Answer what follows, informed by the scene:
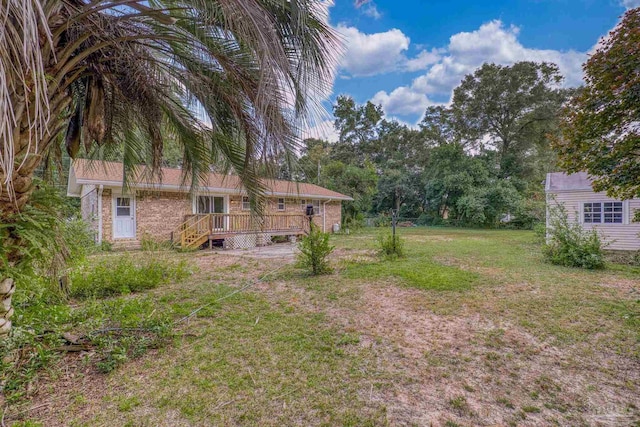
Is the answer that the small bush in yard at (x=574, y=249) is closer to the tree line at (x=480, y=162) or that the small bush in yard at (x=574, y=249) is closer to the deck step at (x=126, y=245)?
the tree line at (x=480, y=162)

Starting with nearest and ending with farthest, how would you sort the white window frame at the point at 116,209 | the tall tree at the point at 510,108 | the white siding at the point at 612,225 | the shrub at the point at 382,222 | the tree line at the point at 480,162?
the white siding at the point at 612,225, the white window frame at the point at 116,209, the tree line at the point at 480,162, the tall tree at the point at 510,108, the shrub at the point at 382,222

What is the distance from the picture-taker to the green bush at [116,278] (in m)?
4.73

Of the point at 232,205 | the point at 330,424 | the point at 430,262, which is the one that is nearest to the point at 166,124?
the point at 330,424

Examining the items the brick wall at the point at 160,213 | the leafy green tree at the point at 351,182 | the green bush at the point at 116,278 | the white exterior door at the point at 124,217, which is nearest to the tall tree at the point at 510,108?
the leafy green tree at the point at 351,182

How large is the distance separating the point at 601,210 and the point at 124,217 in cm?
1692

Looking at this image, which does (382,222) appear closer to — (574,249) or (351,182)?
(351,182)

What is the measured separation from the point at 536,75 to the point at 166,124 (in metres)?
26.3

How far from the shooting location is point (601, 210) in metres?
10.3

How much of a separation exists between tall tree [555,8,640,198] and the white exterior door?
12.4 meters

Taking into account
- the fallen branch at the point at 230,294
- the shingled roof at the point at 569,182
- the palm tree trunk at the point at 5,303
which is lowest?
the fallen branch at the point at 230,294

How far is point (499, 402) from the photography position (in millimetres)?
2254

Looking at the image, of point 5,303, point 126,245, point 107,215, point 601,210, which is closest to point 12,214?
point 5,303

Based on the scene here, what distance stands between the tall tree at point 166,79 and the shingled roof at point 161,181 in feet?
0.87

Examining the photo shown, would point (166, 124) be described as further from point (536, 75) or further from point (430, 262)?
point (536, 75)
